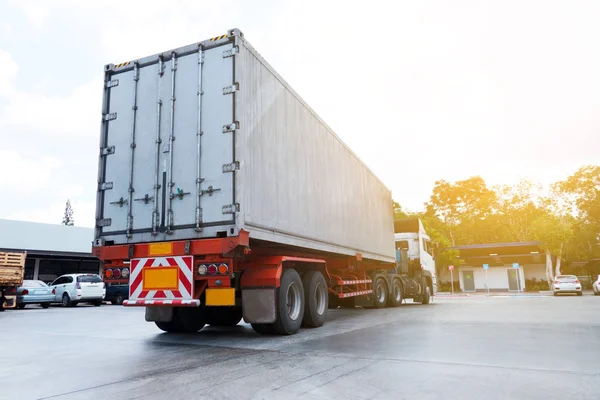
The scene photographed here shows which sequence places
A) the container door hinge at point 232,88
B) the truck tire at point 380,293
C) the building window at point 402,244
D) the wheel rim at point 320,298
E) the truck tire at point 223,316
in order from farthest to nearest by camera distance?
the building window at point 402,244 → the truck tire at point 380,293 → the truck tire at point 223,316 → the wheel rim at point 320,298 → the container door hinge at point 232,88

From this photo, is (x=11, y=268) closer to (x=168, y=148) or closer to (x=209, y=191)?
(x=168, y=148)

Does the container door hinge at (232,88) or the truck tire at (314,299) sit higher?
the container door hinge at (232,88)

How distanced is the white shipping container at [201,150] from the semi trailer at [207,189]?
0.02 m

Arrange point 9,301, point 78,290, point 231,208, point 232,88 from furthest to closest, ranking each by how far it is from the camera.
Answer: point 78,290, point 9,301, point 232,88, point 231,208

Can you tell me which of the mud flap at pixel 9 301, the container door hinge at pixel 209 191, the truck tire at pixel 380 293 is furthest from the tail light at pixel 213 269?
the mud flap at pixel 9 301

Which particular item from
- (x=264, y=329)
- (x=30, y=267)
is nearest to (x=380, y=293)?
(x=264, y=329)

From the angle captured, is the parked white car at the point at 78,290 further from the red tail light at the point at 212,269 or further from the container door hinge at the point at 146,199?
the red tail light at the point at 212,269

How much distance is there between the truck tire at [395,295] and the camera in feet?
54.5

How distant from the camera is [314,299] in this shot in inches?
370

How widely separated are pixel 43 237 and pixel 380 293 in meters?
22.1

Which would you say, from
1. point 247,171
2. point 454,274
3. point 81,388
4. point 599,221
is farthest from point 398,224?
point 599,221

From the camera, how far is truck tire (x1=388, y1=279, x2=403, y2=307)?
16.6 meters

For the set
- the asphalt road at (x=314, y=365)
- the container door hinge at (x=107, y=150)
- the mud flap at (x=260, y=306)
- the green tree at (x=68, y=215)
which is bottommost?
the asphalt road at (x=314, y=365)

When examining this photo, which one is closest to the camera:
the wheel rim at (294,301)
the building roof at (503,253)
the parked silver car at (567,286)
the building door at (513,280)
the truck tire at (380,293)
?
the wheel rim at (294,301)
